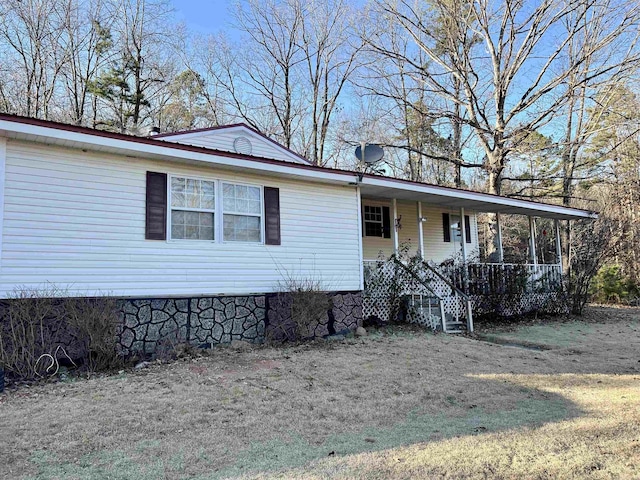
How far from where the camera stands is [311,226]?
8758mm

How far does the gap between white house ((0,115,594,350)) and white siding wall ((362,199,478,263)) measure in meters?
3.22

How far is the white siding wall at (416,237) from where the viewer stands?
13.1 meters

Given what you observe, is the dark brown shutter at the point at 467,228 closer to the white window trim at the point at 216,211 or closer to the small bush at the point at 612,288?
the small bush at the point at 612,288

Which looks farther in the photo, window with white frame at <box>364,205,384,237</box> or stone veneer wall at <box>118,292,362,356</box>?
window with white frame at <box>364,205,384,237</box>

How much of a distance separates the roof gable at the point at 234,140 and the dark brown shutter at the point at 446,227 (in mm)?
5296

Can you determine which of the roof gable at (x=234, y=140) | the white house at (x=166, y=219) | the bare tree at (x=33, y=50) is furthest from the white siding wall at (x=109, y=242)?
the bare tree at (x=33, y=50)

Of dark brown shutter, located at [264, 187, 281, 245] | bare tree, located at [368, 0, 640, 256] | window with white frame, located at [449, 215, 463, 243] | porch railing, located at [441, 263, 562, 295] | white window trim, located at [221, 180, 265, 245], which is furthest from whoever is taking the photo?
bare tree, located at [368, 0, 640, 256]

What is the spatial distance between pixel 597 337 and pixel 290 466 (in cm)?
872

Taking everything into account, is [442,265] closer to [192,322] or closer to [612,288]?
[192,322]

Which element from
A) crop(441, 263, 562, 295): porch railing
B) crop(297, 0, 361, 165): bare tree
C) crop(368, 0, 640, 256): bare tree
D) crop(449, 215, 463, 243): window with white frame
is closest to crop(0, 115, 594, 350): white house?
crop(441, 263, 562, 295): porch railing

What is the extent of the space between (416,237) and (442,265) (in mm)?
2772

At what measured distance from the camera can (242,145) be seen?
1143cm

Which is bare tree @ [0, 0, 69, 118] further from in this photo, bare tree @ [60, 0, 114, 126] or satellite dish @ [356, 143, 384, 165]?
satellite dish @ [356, 143, 384, 165]

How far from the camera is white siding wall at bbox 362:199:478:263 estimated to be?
13.1 meters
